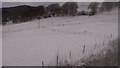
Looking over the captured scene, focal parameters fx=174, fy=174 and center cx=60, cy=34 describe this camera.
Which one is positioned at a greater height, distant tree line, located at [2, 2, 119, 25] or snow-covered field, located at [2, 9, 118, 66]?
distant tree line, located at [2, 2, 119, 25]

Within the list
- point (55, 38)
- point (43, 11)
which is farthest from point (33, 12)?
point (55, 38)

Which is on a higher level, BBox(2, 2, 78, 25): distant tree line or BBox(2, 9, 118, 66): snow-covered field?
BBox(2, 2, 78, 25): distant tree line

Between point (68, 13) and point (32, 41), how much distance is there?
555mm

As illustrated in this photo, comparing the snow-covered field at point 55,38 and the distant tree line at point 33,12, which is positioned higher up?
A: the distant tree line at point 33,12

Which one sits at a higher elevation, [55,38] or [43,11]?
[43,11]

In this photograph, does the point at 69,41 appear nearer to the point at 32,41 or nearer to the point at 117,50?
the point at 32,41

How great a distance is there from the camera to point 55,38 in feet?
6.85

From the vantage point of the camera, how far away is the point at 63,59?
2.01 meters

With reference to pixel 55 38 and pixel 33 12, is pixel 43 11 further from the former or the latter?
pixel 55 38

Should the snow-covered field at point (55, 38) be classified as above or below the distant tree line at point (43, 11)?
below

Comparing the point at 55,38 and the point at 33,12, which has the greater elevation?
the point at 33,12

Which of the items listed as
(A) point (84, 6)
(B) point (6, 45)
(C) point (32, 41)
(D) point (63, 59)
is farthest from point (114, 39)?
(B) point (6, 45)

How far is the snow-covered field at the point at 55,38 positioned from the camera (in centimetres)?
196

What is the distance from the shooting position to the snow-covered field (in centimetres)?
196
